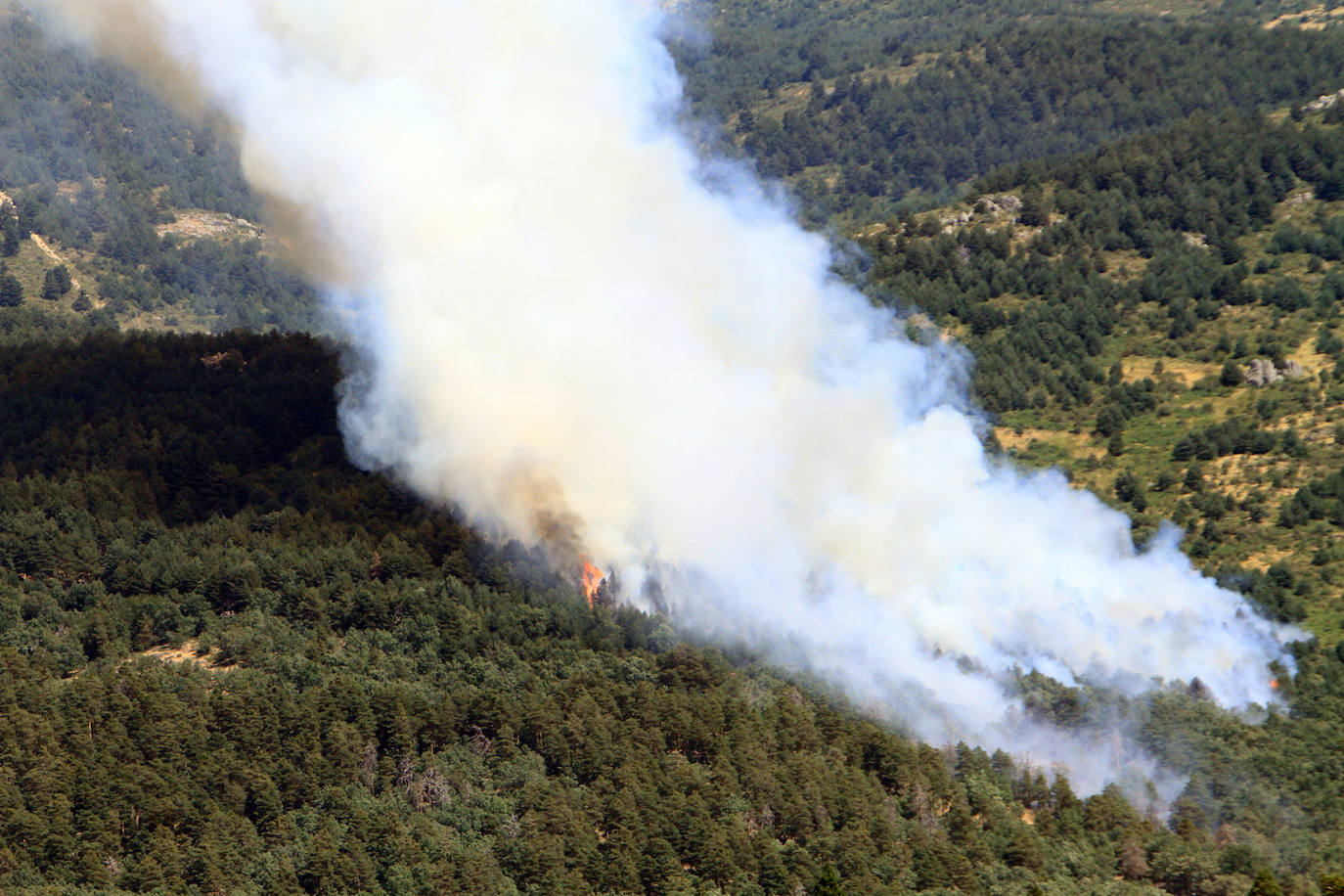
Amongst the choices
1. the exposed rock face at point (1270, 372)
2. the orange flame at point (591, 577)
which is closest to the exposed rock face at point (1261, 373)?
the exposed rock face at point (1270, 372)

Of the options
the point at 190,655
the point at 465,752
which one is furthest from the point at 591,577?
the point at 190,655

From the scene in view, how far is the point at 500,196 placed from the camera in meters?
93.1

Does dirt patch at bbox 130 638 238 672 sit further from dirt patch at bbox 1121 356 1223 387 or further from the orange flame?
dirt patch at bbox 1121 356 1223 387

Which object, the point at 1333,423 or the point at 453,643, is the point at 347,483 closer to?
the point at 453,643

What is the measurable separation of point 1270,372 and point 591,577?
2450 inches

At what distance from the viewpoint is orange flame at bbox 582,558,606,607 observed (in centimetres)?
9419

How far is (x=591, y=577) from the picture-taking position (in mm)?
94625

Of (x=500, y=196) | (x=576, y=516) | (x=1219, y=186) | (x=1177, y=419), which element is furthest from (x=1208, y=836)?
(x=1219, y=186)

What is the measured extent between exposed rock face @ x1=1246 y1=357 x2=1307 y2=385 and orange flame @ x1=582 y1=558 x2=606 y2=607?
199ft

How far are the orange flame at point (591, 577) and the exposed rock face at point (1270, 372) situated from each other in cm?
6079

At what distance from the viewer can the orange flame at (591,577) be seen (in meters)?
94.2

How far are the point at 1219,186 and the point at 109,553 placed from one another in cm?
10274

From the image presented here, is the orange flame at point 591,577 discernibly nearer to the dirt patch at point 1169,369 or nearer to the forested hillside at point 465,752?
the forested hillside at point 465,752

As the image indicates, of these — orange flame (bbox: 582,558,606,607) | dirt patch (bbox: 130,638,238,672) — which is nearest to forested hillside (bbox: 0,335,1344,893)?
dirt patch (bbox: 130,638,238,672)
